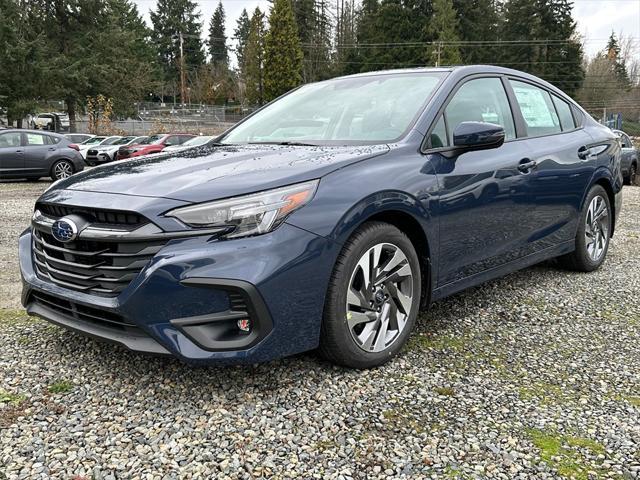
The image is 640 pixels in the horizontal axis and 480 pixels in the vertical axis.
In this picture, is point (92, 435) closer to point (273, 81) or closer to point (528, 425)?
point (528, 425)

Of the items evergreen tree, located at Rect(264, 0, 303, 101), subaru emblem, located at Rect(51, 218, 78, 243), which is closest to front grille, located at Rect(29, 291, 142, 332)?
subaru emblem, located at Rect(51, 218, 78, 243)

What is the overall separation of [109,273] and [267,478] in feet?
3.65

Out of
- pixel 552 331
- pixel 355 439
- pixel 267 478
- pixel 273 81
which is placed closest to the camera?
pixel 267 478

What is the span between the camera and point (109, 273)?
253 centimetres

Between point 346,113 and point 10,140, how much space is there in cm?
1312

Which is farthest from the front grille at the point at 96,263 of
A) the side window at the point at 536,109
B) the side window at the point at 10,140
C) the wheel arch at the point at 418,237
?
the side window at the point at 10,140

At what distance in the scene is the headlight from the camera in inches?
96.3

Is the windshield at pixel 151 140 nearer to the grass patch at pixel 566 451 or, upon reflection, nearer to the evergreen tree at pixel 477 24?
the grass patch at pixel 566 451

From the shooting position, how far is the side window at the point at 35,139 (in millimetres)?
14359

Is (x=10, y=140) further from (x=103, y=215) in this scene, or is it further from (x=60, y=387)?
(x=103, y=215)

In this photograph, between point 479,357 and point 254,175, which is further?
point 479,357

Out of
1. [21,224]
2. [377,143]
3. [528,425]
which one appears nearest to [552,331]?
[528,425]

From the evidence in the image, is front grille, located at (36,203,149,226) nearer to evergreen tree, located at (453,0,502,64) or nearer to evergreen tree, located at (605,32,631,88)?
evergreen tree, located at (453,0,502,64)

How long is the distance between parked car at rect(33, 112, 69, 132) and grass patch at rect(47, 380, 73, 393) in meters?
40.2
